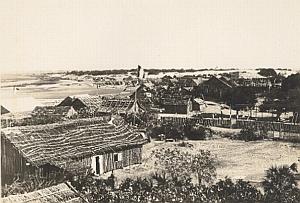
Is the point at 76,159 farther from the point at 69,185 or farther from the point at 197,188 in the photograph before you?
the point at 197,188

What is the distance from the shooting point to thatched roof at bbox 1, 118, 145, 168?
6.36 ft

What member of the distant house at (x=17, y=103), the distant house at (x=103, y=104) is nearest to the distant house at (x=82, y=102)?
the distant house at (x=103, y=104)

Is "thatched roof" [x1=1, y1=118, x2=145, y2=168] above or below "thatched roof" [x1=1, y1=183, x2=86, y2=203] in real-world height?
above

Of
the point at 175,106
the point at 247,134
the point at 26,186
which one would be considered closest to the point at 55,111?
the point at 26,186

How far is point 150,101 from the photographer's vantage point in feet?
6.42

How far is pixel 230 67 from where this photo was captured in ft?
6.16

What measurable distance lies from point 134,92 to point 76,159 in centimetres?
30

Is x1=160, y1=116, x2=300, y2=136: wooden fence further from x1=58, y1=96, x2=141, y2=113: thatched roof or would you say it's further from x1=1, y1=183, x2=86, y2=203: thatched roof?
x1=1, y1=183, x2=86, y2=203: thatched roof

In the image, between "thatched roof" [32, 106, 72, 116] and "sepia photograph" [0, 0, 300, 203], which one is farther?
"thatched roof" [32, 106, 72, 116]

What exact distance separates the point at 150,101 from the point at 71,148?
31 cm

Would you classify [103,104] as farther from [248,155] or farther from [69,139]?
[248,155]

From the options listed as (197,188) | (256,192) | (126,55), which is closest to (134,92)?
(126,55)

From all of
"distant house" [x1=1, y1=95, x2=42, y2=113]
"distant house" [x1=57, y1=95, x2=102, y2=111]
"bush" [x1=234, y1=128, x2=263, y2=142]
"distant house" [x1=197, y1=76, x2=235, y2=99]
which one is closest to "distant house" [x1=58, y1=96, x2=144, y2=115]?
"distant house" [x1=57, y1=95, x2=102, y2=111]

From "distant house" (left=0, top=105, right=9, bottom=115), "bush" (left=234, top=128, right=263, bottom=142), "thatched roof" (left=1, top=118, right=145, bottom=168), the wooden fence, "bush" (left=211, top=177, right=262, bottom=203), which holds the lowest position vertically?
"bush" (left=211, top=177, right=262, bottom=203)
